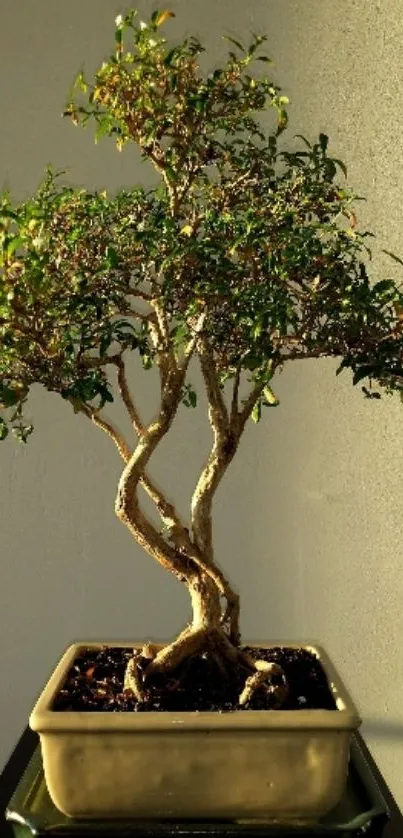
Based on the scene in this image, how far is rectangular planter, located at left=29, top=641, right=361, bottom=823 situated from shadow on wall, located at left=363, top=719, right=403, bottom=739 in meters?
0.91

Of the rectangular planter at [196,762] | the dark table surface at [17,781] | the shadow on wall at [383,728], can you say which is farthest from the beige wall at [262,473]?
the rectangular planter at [196,762]

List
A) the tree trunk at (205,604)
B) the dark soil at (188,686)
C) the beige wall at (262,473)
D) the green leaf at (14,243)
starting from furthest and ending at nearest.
Result: the beige wall at (262,473), the tree trunk at (205,604), the dark soil at (188,686), the green leaf at (14,243)

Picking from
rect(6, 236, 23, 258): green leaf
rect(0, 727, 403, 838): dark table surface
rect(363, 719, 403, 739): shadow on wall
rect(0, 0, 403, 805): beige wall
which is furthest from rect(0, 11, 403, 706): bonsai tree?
rect(363, 719, 403, 739): shadow on wall

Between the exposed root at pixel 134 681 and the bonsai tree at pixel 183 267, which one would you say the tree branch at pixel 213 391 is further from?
the exposed root at pixel 134 681

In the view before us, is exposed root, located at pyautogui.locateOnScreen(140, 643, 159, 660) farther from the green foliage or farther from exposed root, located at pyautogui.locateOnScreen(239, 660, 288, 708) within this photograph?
the green foliage

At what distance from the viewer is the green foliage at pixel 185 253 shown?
862 mm

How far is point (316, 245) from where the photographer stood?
92 cm

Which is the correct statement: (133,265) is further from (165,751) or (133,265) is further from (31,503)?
(31,503)

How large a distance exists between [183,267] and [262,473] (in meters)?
0.89

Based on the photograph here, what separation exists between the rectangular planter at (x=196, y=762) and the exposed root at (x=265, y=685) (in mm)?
79

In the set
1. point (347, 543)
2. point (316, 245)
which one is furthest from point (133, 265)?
point (347, 543)

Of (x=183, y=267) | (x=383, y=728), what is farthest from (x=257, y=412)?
(x=383, y=728)

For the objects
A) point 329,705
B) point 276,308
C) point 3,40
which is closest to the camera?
point 276,308

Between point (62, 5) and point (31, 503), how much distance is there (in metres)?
0.97
